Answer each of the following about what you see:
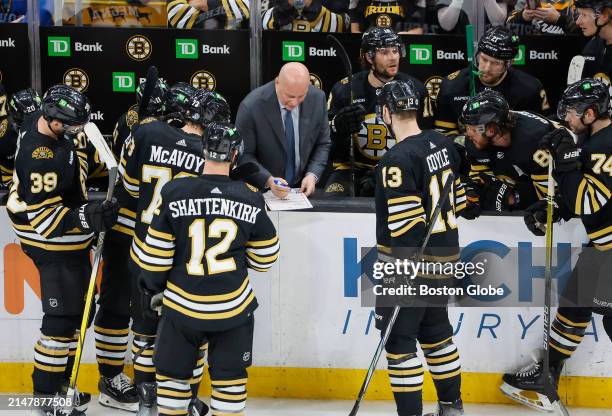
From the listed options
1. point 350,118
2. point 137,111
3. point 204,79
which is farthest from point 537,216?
point 204,79

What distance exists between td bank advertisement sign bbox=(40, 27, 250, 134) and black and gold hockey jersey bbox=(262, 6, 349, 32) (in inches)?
8.7

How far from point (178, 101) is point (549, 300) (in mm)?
1911

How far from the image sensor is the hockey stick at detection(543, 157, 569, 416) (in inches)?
198

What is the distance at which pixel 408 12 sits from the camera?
20.9 ft

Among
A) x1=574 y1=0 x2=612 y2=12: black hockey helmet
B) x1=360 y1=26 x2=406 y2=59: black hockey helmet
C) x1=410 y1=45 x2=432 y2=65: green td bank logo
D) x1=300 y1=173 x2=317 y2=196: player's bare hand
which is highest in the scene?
x1=574 y1=0 x2=612 y2=12: black hockey helmet

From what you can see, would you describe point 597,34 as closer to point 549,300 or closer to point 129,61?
point 549,300

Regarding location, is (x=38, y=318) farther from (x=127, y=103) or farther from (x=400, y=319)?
(x=400, y=319)

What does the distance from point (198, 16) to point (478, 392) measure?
2575mm

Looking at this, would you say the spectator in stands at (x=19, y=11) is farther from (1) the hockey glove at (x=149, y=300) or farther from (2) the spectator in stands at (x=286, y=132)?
(1) the hockey glove at (x=149, y=300)

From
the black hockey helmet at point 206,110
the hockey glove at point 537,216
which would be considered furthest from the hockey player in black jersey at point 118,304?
the hockey glove at point 537,216

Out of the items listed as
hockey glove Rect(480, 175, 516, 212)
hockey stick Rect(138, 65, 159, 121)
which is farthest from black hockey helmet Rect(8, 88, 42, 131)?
hockey glove Rect(480, 175, 516, 212)

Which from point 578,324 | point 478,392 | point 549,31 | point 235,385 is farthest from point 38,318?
point 549,31

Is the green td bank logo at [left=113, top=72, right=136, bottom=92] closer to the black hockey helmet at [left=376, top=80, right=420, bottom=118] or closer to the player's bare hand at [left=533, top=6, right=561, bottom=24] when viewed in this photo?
the black hockey helmet at [left=376, top=80, right=420, bottom=118]

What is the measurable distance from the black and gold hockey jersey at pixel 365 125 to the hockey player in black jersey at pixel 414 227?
1.00 m
